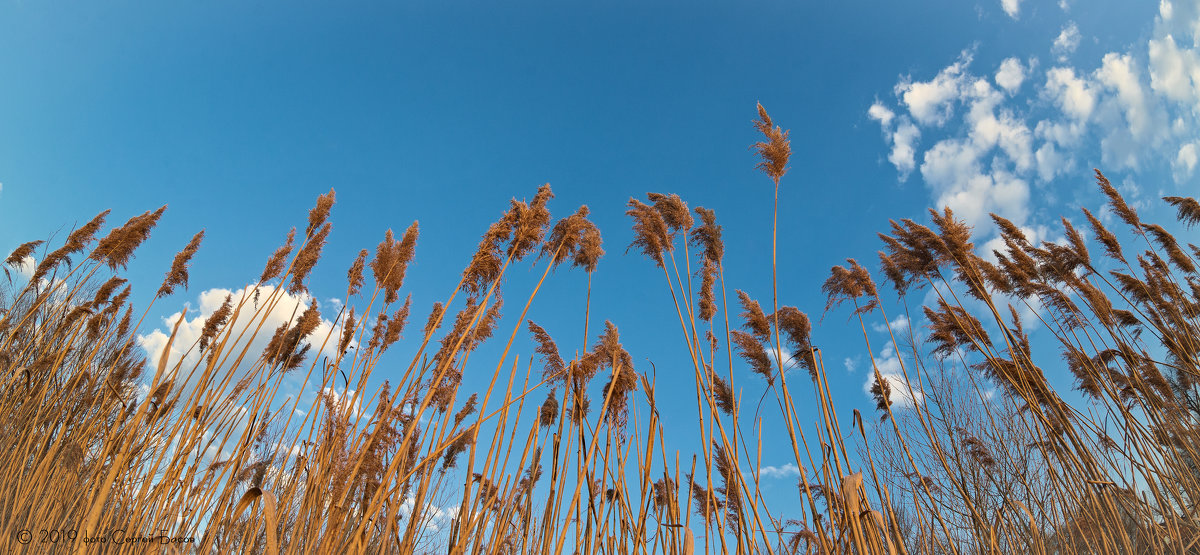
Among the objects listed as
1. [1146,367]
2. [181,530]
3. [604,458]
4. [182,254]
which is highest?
[182,254]

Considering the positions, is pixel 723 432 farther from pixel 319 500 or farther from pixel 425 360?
pixel 319 500

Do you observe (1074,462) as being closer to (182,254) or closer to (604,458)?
(604,458)

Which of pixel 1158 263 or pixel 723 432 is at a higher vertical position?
pixel 1158 263

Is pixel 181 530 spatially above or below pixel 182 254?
below

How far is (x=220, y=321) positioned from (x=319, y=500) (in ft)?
7.53

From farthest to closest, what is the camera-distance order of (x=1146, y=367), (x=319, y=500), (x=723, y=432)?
(x=1146, y=367)
(x=723, y=432)
(x=319, y=500)

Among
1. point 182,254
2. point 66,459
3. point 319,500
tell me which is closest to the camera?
point 319,500

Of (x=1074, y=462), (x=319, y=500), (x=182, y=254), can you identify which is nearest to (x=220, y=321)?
(x=182, y=254)

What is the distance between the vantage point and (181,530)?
7.00 ft

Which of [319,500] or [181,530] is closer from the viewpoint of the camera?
A: [319,500]

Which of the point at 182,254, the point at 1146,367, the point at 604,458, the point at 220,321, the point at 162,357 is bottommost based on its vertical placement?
the point at 604,458

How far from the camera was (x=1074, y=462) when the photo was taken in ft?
8.61

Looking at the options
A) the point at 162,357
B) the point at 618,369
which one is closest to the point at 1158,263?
the point at 618,369

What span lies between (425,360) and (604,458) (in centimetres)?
89
